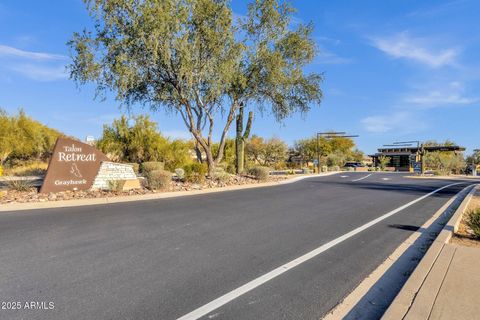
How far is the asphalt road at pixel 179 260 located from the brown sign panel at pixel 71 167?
3.34m

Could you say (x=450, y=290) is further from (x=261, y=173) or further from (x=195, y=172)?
(x=261, y=173)

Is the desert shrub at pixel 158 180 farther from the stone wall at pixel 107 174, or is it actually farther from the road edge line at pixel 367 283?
the road edge line at pixel 367 283

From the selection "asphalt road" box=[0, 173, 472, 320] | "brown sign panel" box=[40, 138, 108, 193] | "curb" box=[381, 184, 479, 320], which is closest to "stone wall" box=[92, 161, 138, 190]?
"brown sign panel" box=[40, 138, 108, 193]

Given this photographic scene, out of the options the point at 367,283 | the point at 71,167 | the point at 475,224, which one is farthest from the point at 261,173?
the point at 367,283

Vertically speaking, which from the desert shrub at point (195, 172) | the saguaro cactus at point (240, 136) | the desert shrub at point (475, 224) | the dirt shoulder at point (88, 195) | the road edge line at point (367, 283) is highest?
the saguaro cactus at point (240, 136)

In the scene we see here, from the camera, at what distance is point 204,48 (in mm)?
16344

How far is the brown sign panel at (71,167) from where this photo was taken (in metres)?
11.9

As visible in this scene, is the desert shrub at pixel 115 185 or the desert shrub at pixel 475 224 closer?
the desert shrub at pixel 475 224

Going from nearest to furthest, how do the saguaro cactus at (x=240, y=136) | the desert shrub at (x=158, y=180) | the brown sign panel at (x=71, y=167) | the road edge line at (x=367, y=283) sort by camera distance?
1. the road edge line at (x=367, y=283)
2. the brown sign panel at (x=71, y=167)
3. the desert shrub at (x=158, y=180)
4. the saguaro cactus at (x=240, y=136)

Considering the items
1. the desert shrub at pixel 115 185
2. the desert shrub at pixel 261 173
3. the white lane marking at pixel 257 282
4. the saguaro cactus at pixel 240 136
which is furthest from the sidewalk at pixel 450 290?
the saguaro cactus at pixel 240 136

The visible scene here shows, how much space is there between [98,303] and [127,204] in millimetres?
7375

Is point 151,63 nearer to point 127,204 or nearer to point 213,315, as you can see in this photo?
point 127,204

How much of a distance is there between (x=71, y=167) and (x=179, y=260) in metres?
9.57

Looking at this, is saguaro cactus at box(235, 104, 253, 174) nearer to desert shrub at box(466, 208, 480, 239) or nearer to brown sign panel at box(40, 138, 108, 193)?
brown sign panel at box(40, 138, 108, 193)
